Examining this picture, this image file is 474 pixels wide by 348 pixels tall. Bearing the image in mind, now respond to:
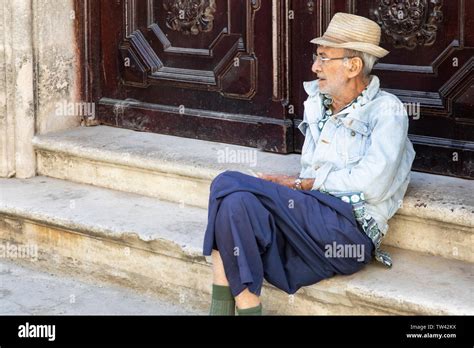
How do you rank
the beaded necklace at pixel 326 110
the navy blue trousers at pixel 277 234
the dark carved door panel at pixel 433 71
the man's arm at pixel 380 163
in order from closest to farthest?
the navy blue trousers at pixel 277 234
the man's arm at pixel 380 163
the beaded necklace at pixel 326 110
the dark carved door panel at pixel 433 71

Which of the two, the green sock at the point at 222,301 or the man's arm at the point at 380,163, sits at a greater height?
the man's arm at the point at 380,163

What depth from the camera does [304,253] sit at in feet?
14.5

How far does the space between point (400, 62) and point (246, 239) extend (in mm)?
1343

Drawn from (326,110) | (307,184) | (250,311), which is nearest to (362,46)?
(326,110)

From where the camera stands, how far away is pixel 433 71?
5.00 meters

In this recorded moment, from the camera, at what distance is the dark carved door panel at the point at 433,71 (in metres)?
4.91

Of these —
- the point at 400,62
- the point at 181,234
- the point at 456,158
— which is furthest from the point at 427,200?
the point at 181,234

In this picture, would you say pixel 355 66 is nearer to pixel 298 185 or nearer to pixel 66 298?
pixel 298 185

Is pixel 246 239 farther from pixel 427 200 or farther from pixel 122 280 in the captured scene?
pixel 122 280


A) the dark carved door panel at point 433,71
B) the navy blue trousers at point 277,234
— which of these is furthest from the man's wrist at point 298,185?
the dark carved door panel at point 433,71

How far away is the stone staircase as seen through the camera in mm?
4438

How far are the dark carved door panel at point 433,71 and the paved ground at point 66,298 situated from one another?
1334mm

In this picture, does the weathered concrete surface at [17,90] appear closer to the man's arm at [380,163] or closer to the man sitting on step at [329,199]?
the man sitting on step at [329,199]

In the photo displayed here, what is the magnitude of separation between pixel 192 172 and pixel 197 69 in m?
0.75
